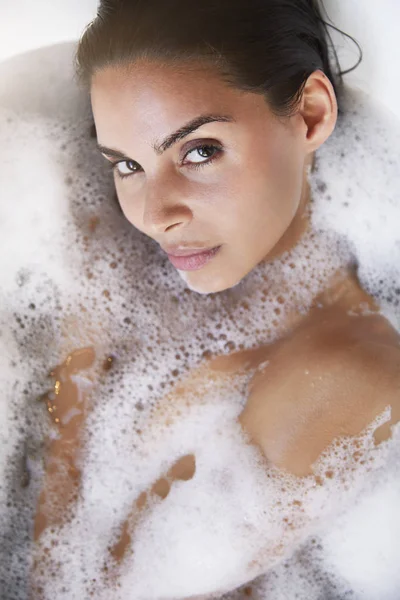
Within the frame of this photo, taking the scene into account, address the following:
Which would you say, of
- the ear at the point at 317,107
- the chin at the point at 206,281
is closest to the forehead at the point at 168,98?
the ear at the point at 317,107

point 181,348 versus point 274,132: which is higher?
point 274,132

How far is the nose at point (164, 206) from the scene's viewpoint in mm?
771

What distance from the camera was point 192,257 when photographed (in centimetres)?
88

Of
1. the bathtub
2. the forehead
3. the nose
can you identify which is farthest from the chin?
the bathtub

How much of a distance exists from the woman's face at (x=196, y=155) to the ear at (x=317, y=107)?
18 millimetres

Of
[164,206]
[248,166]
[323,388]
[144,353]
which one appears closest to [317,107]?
[248,166]

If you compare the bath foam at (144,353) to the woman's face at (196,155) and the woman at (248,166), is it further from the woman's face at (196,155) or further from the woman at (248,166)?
the woman's face at (196,155)

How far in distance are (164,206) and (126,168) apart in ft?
0.33

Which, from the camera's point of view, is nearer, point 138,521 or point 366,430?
point 366,430

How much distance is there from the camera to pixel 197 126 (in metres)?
0.73

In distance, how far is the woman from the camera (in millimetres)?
736

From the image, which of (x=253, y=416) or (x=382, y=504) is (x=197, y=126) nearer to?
(x=253, y=416)

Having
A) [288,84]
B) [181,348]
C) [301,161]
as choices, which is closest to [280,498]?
[181,348]

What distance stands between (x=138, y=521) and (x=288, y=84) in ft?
2.60
